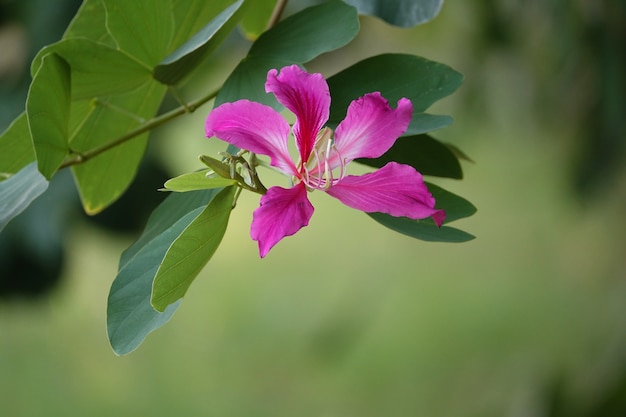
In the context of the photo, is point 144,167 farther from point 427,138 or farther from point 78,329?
point 78,329

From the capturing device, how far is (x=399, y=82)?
495mm

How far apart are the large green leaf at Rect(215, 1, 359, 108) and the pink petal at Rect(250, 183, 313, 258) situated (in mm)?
106

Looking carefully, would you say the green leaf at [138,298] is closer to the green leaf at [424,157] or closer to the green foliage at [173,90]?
the green foliage at [173,90]

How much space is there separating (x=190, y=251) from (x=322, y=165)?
0.07 meters

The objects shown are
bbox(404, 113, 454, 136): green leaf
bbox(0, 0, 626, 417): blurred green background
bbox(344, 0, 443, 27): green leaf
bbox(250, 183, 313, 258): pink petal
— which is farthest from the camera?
bbox(0, 0, 626, 417): blurred green background

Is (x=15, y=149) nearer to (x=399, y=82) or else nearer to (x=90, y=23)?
(x=90, y=23)

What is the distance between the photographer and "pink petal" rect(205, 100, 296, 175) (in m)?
0.40

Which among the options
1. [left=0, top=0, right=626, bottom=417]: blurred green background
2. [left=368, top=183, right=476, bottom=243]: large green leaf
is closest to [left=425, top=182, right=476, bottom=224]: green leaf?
[left=368, top=183, right=476, bottom=243]: large green leaf

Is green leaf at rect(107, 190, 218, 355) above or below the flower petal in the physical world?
below

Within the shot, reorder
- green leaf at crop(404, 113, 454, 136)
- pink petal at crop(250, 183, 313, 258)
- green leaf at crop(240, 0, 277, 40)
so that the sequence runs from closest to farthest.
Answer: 1. pink petal at crop(250, 183, 313, 258)
2. green leaf at crop(404, 113, 454, 136)
3. green leaf at crop(240, 0, 277, 40)

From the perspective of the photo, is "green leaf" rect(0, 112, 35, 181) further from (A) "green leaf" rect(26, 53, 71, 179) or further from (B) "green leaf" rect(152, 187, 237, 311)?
(B) "green leaf" rect(152, 187, 237, 311)

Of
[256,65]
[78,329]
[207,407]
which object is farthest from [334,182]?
[78,329]

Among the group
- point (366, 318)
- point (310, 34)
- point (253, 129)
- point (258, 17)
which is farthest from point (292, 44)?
point (366, 318)

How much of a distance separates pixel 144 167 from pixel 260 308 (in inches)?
78.5
